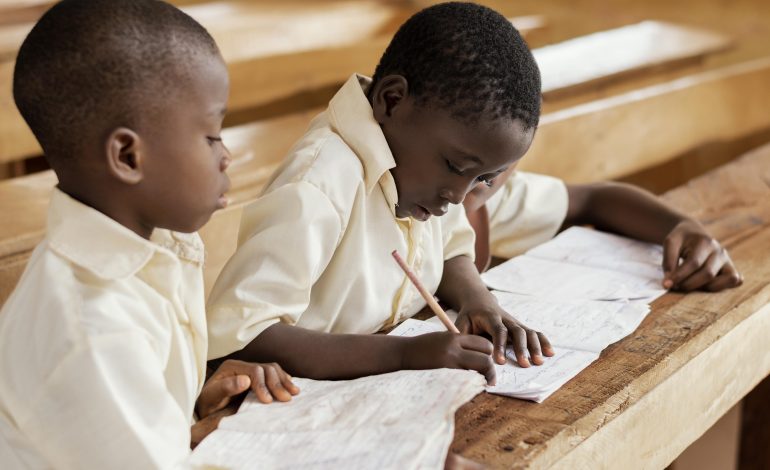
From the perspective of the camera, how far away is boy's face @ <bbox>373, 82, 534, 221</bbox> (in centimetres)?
130

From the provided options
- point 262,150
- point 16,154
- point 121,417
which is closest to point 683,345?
point 121,417

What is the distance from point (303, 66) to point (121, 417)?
2.38m

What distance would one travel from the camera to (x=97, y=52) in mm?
919

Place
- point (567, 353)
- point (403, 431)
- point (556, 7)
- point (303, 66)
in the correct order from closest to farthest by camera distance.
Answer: point (403, 431)
point (567, 353)
point (303, 66)
point (556, 7)

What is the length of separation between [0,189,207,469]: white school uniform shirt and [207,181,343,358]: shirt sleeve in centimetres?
23

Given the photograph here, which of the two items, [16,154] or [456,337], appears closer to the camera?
[456,337]

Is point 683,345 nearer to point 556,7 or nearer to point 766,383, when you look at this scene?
point 766,383

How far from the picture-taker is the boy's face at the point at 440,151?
1.30m

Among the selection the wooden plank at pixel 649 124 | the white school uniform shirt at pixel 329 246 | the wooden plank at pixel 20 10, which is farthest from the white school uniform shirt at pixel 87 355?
the wooden plank at pixel 20 10

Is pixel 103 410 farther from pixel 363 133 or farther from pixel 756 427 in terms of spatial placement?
pixel 756 427

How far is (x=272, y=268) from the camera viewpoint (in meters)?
1.22

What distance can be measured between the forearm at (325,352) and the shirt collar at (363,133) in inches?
9.2

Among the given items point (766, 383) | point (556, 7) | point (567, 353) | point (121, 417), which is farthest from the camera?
point (556, 7)

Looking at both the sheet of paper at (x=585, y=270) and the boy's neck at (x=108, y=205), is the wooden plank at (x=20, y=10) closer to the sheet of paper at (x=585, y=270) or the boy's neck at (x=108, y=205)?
the sheet of paper at (x=585, y=270)
